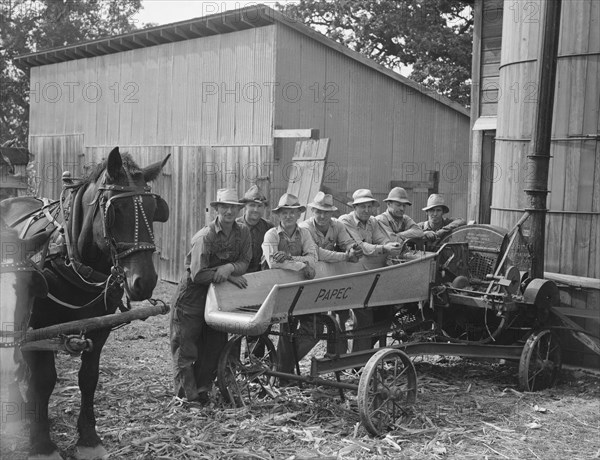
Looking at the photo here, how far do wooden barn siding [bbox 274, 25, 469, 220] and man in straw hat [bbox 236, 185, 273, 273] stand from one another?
397cm

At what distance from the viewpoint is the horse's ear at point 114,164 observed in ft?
17.2

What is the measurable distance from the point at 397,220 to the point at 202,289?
282 centimetres

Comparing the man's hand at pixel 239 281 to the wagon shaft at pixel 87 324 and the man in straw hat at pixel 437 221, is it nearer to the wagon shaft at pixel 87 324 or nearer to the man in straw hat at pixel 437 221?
the wagon shaft at pixel 87 324

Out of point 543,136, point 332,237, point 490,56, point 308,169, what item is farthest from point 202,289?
point 490,56

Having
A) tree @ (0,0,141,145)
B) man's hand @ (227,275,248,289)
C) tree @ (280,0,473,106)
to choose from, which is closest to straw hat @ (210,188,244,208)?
man's hand @ (227,275,248,289)

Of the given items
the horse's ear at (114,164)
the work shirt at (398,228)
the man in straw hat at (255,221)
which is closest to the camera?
the horse's ear at (114,164)

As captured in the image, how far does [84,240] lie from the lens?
5387 millimetres

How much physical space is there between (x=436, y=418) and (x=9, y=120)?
23.8m

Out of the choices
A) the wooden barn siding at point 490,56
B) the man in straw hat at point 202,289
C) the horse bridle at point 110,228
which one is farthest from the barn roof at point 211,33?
the horse bridle at point 110,228

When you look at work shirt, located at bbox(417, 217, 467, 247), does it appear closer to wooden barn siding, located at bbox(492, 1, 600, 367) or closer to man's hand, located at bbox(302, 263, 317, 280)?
wooden barn siding, located at bbox(492, 1, 600, 367)

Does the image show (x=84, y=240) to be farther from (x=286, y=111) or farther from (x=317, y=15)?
(x=317, y=15)

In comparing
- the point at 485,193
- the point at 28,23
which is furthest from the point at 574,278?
the point at 28,23

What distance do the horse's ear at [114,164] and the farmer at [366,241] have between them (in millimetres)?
3305

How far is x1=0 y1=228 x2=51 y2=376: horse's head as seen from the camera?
4277 millimetres
